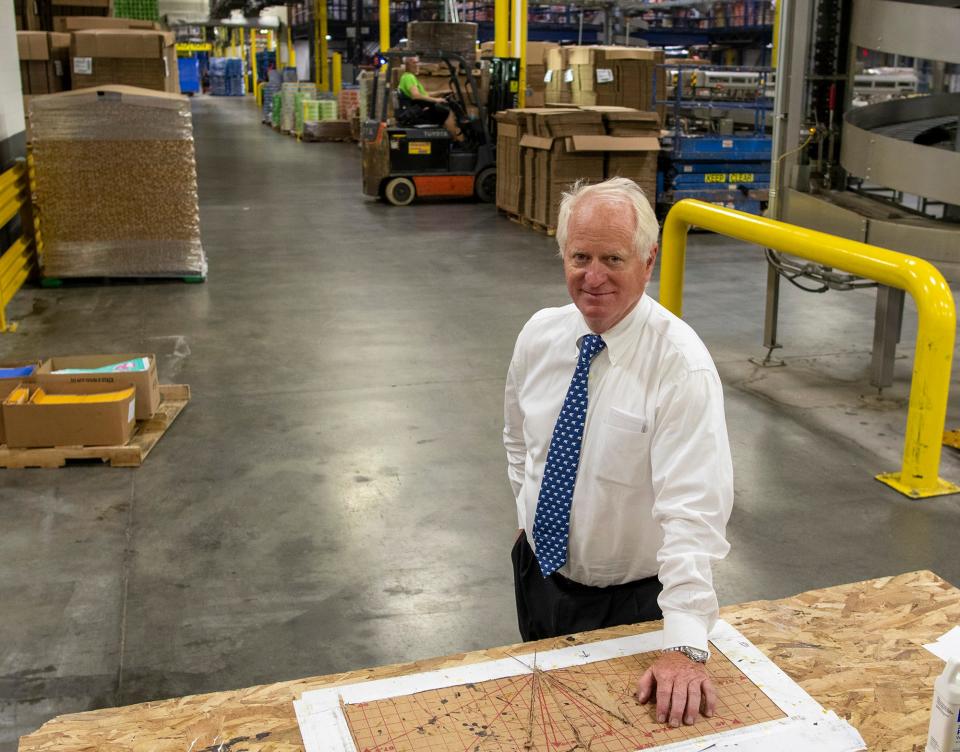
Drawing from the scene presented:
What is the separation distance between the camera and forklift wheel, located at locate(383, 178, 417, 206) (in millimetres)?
15188

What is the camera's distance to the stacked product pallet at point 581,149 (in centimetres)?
1162

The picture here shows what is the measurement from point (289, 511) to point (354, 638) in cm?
122

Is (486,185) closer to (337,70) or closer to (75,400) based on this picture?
(75,400)

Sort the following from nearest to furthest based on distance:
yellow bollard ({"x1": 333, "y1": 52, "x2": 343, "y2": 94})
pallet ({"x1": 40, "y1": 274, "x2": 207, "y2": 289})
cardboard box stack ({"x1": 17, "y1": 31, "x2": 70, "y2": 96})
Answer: pallet ({"x1": 40, "y1": 274, "x2": 207, "y2": 289}) → cardboard box stack ({"x1": 17, "y1": 31, "x2": 70, "y2": 96}) → yellow bollard ({"x1": 333, "y1": 52, "x2": 343, "y2": 94})

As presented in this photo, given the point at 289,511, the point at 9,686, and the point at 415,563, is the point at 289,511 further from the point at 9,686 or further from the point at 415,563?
the point at 9,686

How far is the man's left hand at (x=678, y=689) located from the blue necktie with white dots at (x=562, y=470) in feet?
1.51

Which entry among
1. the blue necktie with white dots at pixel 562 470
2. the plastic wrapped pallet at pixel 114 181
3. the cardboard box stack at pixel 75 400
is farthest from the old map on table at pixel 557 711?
the plastic wrapped pallet at pixel 114 181

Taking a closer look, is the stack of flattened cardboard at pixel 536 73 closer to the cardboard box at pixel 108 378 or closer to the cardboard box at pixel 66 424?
the cardboard box at pixel 108 378

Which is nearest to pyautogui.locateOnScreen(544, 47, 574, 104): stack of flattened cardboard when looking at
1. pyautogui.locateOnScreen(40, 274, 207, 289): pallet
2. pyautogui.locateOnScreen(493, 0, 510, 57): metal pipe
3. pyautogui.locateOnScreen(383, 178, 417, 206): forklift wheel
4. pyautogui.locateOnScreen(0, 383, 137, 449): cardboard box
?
pyautogui.locateOnScreen(493, 0, 510, 57): metal pipe

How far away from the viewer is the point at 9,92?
938cm

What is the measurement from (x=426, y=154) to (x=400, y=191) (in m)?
0.69

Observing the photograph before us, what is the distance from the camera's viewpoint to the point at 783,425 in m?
5.84

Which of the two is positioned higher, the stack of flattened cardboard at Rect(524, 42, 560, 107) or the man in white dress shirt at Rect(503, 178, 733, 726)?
the stack of flattened cardboard at Rect(524, 42, 560, 107)

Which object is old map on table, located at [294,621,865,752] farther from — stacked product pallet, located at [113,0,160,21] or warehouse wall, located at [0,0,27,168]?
stacked product pallet, located at [113,0,160,21]
